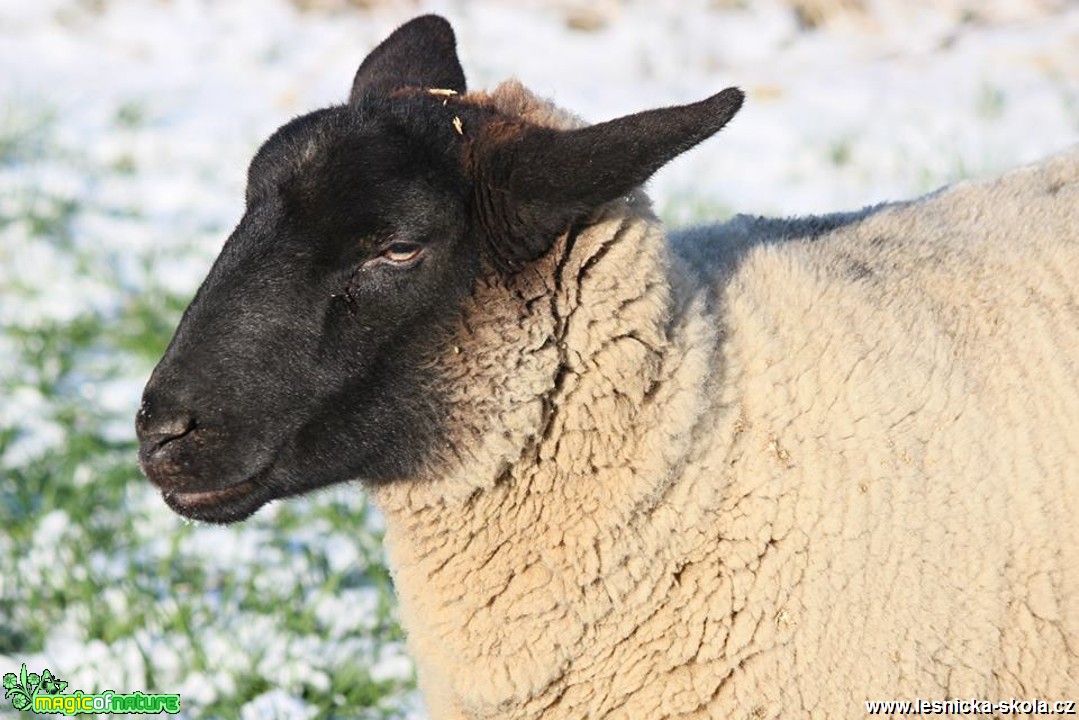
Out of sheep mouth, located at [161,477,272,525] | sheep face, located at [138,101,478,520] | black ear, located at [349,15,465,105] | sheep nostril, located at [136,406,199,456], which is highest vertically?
black ear, located at [349,15,465,105]

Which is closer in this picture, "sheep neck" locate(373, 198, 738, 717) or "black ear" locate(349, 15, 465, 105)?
"sheep neck" locate(373, 198, 738, 717)

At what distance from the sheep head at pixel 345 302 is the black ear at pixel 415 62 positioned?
56 cm

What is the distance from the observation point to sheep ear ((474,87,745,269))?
2.58m

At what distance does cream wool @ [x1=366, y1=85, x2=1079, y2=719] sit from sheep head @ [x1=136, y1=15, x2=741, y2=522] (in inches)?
3.7

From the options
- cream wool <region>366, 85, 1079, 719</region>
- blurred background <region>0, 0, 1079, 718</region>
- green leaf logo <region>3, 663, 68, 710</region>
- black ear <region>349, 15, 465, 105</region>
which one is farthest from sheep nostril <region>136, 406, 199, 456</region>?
green leaf logo <region>3, 663, 68, 710</region>

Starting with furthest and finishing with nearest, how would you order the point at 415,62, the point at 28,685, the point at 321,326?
the point at 28,685
the point at 415,62
the point at 321,326

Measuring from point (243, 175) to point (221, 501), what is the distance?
195 inches

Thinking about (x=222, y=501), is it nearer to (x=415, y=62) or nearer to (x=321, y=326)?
(x=321, y=326)

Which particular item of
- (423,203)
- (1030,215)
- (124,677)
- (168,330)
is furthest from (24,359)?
(1030,215)

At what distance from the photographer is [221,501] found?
2863 mm

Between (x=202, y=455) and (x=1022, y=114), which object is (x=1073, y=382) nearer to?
(x=202, y=455)

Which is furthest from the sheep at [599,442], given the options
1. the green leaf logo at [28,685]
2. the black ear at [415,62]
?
the green leaf logo at [28,685]

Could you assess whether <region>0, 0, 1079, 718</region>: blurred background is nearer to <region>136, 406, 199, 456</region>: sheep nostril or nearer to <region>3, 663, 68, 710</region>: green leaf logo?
<region>3, 663, 68, 710</region>: green leaf logo

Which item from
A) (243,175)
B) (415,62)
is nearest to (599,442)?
(415,62)
